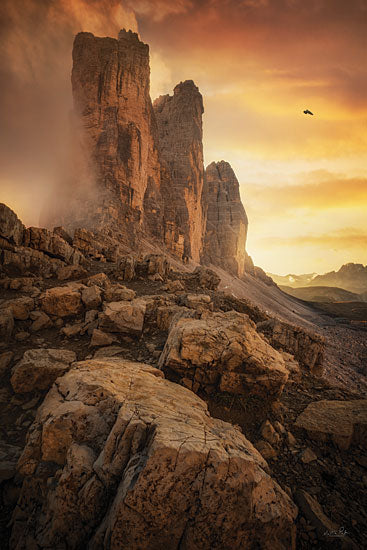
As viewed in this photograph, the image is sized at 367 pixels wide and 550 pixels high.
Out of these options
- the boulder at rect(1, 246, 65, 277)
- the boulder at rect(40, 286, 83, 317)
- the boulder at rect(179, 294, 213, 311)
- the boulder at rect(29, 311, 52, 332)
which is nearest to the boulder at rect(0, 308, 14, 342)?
the boulder at rect(29, 311, 52, 332)

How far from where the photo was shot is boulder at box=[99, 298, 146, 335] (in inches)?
262

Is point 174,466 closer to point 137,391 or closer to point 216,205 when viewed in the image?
point 137,391

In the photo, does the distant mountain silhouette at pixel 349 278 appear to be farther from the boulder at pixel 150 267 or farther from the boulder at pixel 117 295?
the boulder at pixel 117 295

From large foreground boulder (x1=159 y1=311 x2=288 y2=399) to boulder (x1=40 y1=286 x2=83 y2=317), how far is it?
14.2ft

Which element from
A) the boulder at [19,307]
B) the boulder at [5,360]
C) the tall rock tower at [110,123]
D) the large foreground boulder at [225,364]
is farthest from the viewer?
the tall rock tower at [110,123]

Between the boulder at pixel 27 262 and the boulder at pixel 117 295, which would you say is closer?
the boulder at pixel 117 295

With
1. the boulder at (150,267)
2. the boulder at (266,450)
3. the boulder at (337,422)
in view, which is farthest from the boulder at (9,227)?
the boulder at (337,422)

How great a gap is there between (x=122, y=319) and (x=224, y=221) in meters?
76.8

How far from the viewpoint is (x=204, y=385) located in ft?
14.5

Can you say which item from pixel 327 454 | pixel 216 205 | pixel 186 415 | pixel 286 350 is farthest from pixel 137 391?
pixel 216 205

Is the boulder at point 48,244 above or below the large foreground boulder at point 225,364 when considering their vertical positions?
above

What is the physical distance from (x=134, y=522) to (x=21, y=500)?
1567 mm

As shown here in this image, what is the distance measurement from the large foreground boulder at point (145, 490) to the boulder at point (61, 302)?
5012 mm

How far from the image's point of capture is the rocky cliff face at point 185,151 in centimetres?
5725
